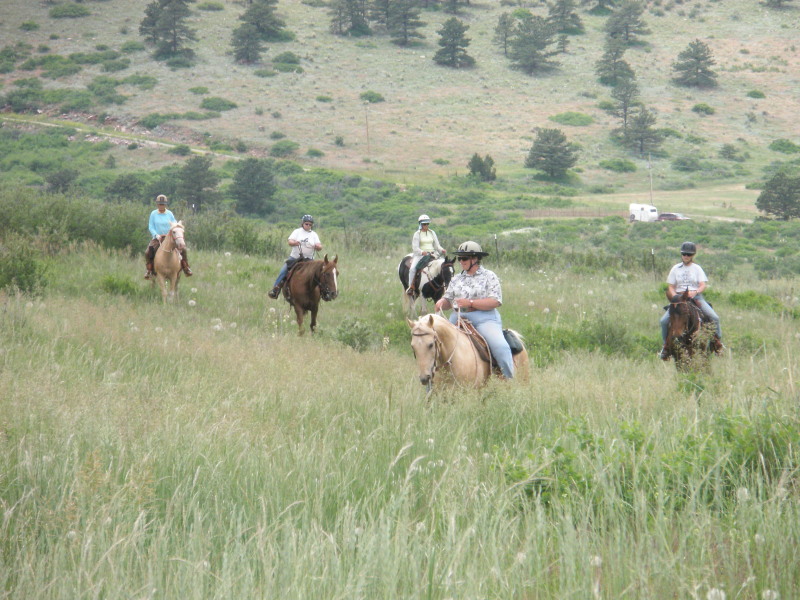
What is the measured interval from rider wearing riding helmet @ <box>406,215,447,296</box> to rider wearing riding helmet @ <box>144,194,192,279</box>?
192 inches

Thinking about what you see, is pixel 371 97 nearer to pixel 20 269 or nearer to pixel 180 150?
pixel 180 150

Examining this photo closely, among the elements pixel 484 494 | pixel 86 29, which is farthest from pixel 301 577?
pixel 86 29

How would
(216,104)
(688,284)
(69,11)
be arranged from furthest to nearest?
(69,11) → (216,104) → (688,284)

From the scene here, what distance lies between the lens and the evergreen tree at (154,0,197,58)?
97.4 metres

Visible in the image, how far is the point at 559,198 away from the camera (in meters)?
66.2

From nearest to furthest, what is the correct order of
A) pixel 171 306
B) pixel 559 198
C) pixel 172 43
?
1. pixel 171 306
2. pixel 559 198
3. pixel 172 43

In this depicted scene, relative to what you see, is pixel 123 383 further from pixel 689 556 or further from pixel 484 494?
pixel 689 556

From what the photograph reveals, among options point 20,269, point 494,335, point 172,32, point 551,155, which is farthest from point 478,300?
point 172,32

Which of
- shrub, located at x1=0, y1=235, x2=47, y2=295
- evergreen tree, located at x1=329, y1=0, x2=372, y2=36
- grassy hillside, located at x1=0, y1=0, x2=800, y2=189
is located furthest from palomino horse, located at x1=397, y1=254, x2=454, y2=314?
evergreen tree, located at x1=329, y1=0, x2=372, y2=36

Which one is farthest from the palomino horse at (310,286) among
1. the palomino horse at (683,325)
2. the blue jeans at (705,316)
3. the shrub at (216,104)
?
the shrub at (216,104)

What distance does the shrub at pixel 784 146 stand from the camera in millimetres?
85062

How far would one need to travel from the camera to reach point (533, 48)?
106 m

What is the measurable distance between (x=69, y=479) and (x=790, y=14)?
141m

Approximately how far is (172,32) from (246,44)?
28.0 feet
